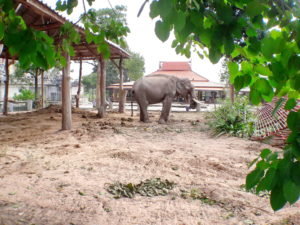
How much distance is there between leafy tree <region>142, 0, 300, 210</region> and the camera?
0.82 meters

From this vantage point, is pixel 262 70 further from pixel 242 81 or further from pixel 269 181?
pixel 269 181

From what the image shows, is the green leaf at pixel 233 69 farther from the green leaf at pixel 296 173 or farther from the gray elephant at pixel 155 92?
the gray elephant at pixel 155 92

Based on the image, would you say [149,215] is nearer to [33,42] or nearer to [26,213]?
[26,213]

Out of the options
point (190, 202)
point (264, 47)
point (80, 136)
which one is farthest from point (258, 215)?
point (80, 136)

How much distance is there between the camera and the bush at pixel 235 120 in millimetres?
6992

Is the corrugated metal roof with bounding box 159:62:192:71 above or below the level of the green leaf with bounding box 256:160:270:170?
above

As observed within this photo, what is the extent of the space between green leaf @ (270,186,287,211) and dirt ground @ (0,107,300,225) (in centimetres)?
171

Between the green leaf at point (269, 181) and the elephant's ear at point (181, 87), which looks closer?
the green leaf at point (269, 181)

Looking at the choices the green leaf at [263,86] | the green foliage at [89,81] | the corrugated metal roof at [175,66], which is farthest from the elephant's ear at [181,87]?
the green foliage at [89,81]

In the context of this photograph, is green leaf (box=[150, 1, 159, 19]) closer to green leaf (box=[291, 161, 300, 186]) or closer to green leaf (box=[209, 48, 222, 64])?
green leaf (box=[209, 48, 222, 64])

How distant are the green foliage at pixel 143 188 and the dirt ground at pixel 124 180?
0.08 metres

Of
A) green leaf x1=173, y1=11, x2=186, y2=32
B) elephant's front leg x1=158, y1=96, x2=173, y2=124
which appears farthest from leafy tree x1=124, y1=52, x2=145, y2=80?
green leaf x1=173, y1=11, x2=186, y2=32

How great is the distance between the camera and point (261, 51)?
0.95 meters

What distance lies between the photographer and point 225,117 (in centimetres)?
760
